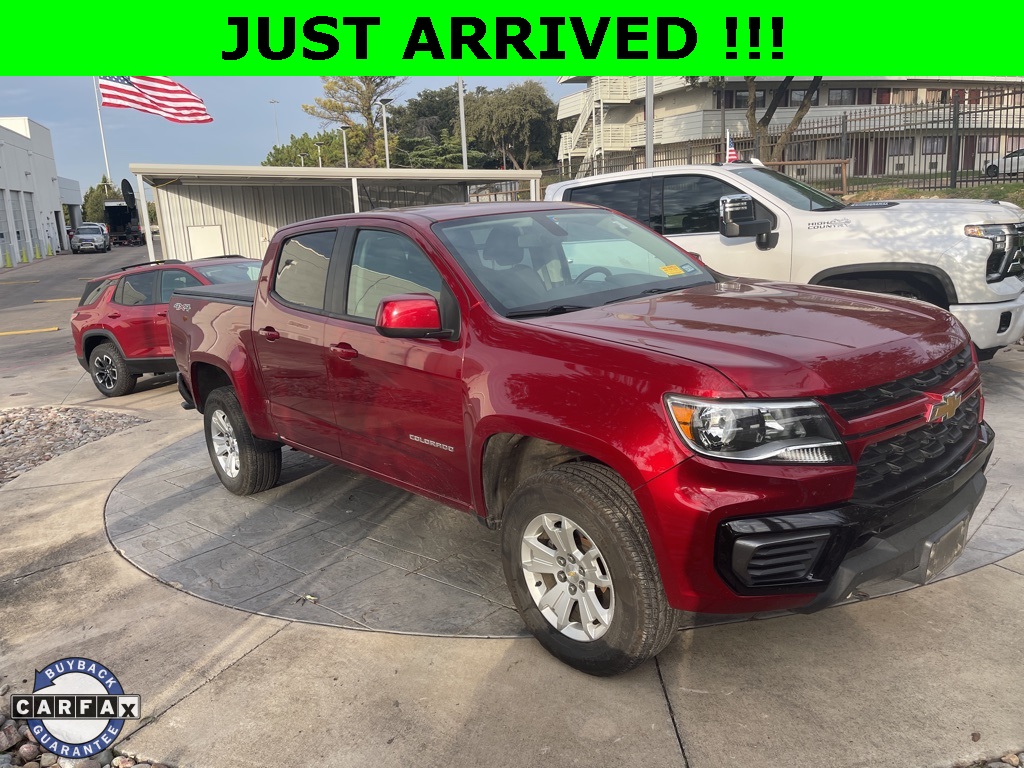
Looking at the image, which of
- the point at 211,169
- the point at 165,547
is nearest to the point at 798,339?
the point at 165,547

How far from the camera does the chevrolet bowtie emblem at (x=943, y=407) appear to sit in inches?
120

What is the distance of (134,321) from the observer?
10383mm

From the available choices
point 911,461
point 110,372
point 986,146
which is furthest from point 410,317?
point 986,146

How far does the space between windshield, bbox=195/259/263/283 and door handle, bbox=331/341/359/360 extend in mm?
6014

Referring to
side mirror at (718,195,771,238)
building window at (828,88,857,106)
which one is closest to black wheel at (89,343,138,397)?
side mirror at (718,195,771,238)

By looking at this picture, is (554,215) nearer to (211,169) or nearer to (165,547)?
(165,547)

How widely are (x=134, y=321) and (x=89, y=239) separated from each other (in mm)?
46040

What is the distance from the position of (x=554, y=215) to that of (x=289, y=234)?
175cm

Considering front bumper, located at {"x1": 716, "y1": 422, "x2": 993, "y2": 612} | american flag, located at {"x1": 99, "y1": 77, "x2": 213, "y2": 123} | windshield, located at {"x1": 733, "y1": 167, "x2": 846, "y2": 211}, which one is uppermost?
american flag, located at {"x1": 99, "y1": 77, "x2": 213, "y2": 123}

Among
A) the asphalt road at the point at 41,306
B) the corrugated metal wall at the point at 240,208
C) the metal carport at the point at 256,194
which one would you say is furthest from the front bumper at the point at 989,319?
the corrugated metal wall at the point at 240,208

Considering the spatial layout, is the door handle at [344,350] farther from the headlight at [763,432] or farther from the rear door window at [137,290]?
the rear door window at [137,290]

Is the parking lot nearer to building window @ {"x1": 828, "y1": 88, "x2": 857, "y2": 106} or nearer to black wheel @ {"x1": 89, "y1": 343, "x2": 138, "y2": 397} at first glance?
black wheel @ {"x1": 89, "y1": 343, "x2": 138, "y2": 397}

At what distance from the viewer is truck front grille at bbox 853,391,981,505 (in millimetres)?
2822

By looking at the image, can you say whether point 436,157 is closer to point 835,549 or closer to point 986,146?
point 986,146
